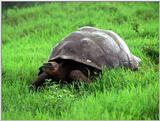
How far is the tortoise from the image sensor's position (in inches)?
216

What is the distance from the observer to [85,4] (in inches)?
477

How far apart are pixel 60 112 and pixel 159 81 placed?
3.86 ft

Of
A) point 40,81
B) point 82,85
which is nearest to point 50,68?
point 40,81

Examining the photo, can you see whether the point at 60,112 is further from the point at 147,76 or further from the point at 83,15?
the point at 83,15

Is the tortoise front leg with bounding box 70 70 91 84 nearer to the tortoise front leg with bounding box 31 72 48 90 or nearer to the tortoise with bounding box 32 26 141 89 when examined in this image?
the tortoise with bounding box 32 26 141 89

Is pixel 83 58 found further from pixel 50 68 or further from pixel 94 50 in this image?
pixel 50 68

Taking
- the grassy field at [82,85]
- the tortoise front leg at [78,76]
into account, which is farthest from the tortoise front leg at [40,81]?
the tortoise front leg at [78,76]

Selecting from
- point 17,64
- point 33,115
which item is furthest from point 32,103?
point 17,64

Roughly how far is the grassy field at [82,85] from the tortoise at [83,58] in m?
0.15

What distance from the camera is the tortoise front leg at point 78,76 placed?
5.40 meters

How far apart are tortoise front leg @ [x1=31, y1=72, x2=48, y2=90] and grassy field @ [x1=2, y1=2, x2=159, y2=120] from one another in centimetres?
11

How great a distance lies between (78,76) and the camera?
5.39 metres

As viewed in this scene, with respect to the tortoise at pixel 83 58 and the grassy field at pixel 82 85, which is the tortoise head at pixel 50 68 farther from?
the grassy field at pixel 82 85

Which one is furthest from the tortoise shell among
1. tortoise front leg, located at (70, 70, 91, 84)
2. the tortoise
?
tortoise front leg, located at (70, 70, 91, 84)
